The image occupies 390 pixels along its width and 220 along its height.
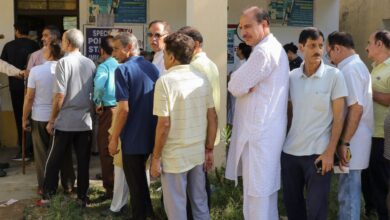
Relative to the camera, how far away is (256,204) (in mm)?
3434

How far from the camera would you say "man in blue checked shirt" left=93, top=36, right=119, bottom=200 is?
4.79 metres

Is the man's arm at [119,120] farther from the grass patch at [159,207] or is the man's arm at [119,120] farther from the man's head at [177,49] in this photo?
the grass patch at [159,207]

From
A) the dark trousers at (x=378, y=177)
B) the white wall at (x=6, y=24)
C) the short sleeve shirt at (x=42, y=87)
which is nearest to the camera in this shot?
the dark trousers at (x=378, y=177)

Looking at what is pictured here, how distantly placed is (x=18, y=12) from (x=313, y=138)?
5.94 meters

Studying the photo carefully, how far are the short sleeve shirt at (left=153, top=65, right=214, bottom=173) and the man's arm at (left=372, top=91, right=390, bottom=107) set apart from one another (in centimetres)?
150

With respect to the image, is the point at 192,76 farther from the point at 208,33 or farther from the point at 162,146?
the point at 208,33

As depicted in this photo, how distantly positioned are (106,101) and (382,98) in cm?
266

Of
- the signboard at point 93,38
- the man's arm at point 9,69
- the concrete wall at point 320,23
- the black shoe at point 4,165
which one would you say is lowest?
the black shoe at point 4,165

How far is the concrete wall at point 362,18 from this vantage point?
8523 mm

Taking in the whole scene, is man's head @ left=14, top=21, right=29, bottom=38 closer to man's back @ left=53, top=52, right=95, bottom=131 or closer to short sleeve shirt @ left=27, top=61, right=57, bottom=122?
short sleeve shirt @ left=27, top=61, right=57, bottom=122

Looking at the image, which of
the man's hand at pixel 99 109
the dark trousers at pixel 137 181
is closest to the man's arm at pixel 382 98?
the dark trousers at pixel 137 181

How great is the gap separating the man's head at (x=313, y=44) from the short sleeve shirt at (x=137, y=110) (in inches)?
52.9

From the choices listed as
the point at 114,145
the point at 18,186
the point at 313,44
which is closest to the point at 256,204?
the point at 313,44

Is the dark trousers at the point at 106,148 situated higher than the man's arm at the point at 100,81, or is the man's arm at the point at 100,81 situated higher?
the man's arm at the point at 100,81
